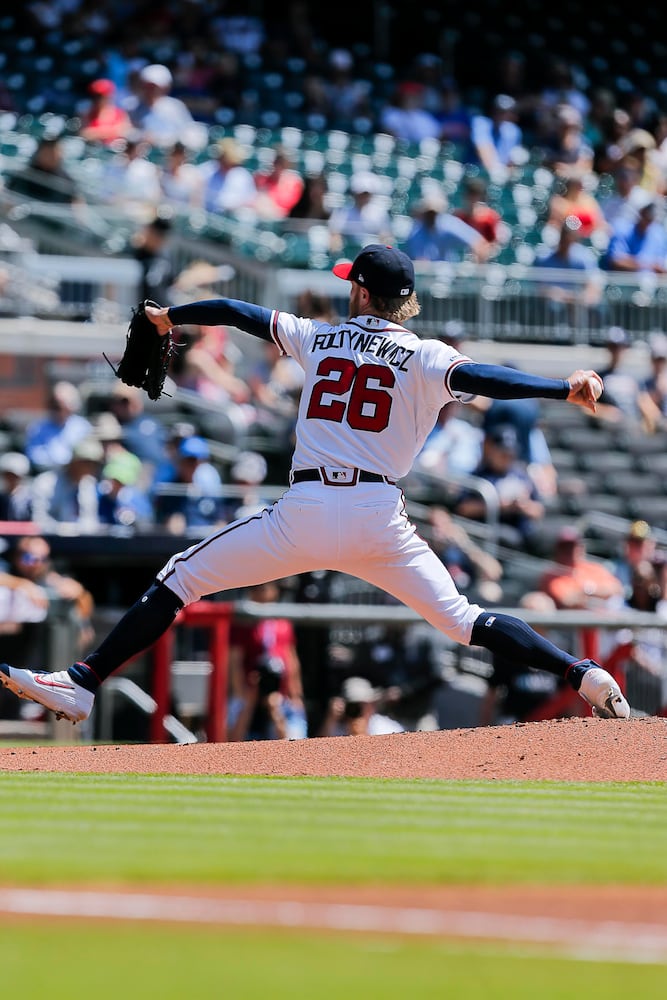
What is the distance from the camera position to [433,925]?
366cm

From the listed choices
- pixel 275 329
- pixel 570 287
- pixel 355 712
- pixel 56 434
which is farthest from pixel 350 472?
pixel 570 287

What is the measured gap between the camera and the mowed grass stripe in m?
4.26

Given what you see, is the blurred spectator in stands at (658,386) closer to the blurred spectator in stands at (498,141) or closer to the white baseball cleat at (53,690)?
the blurred spectator in stands at (498,141)

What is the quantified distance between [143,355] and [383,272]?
113 cm

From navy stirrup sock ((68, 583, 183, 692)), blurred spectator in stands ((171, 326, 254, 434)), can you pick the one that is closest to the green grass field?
navy stirrup sock ((68, 583, 183, 692))

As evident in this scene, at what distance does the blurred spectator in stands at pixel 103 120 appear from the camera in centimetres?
1659

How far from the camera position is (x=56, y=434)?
40.9ft

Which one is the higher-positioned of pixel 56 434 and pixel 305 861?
pixel 305 861

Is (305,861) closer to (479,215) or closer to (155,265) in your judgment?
(155,265)

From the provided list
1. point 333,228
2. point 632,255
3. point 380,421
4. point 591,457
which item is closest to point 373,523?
point 380,421

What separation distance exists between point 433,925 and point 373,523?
3.01m

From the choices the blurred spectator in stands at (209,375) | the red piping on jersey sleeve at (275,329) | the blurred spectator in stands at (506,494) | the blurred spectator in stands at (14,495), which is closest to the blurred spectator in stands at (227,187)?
the blurred spectator in stands at (209,375)

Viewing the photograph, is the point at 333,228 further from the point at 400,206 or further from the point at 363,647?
the point at 363,647

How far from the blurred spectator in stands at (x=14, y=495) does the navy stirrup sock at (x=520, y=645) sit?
5214 millimetres
